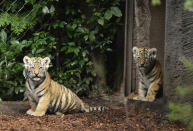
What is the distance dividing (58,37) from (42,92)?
2.90 meters

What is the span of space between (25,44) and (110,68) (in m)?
2.54

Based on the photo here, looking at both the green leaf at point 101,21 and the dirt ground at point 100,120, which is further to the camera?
the green leaf at point 101,21

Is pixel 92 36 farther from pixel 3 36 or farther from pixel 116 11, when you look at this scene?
pixel 3 36

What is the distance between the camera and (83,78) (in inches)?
300

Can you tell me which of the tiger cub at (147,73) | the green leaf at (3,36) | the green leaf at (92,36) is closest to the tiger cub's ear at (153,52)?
the tiger cub at (147,73)

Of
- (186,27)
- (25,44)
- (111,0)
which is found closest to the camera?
(186,27)

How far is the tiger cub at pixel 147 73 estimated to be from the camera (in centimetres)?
555

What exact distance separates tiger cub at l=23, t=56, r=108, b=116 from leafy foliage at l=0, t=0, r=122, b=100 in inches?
75.0

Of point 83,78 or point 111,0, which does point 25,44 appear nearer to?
point 83,78

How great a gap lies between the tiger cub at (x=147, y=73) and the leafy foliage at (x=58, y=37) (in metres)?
1.77

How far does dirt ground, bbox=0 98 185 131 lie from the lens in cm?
409

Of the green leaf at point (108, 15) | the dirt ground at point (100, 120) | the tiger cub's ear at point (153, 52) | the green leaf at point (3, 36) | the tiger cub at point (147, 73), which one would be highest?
the green leaf at point (108, 15)

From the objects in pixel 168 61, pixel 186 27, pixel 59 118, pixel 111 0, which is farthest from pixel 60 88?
pixel 111 0

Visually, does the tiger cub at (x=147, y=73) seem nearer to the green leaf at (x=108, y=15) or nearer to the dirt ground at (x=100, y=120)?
the dirt ground at (x=100, y=120)
